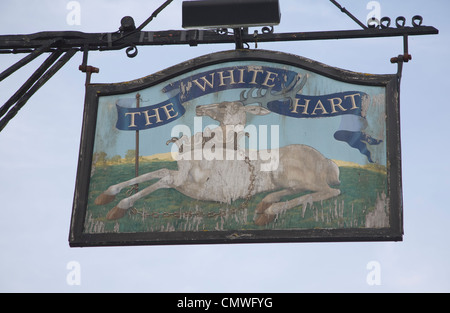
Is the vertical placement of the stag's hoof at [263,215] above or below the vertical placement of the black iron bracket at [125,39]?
below

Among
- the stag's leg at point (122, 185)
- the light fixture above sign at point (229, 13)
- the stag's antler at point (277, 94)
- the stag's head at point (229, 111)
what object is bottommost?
the stag's leg at point (122, 185)

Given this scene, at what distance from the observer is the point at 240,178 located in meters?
12.0

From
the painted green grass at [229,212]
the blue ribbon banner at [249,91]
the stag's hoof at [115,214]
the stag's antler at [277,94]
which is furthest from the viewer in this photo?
the stag's antler at [277,94]

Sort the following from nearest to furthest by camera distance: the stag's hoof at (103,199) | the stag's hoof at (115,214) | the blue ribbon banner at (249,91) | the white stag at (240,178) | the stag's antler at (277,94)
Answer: the white stag at (240,178), the stag's hoof at (115,214), the stag's hoof at (103,199), the blue ribbon banner at (249,91), the stag's antler at (277,94)

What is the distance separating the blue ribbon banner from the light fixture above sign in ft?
1.88

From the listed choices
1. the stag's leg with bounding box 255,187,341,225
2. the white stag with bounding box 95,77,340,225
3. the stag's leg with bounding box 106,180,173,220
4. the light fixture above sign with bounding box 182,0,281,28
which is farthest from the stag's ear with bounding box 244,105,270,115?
the stag's leg with bounding box 106,180,173,220

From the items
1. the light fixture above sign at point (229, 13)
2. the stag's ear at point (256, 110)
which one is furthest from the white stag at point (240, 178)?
the light fixture above sign at point (229, 13)

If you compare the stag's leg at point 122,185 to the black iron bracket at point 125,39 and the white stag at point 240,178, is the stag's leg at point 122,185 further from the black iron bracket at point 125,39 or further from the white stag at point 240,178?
the black iron bracket at point 125,39

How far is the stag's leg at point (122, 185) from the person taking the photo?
39.8 ft

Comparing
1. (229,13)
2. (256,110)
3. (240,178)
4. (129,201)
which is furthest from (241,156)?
(229,13)

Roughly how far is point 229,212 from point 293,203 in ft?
2.29

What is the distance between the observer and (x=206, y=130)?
488 inches

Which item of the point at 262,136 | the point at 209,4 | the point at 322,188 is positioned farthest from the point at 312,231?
the point at 209,4

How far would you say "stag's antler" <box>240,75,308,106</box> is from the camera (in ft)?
40.9
